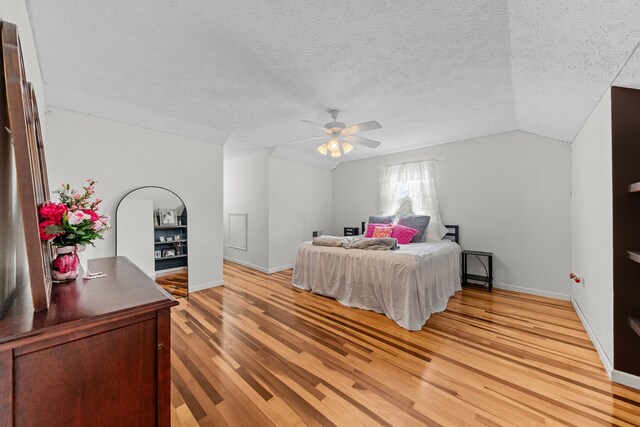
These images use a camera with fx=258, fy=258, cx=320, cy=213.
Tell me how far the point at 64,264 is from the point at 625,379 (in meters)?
3.49

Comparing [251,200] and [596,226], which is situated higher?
[251,200]

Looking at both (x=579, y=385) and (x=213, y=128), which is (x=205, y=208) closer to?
(x=213, y=128)

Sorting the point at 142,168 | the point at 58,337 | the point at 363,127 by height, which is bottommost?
the point at 58,337

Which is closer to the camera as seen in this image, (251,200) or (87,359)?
(87,359)

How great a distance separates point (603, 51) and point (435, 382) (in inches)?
94.8

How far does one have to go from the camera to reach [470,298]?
3510 mm

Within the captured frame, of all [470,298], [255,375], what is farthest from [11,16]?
[470,298]

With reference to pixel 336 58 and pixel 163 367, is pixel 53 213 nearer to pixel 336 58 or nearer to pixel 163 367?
pixel 163 367

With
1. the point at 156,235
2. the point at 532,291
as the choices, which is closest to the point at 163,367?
the point at 156,235

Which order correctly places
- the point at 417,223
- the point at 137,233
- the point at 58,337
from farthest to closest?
the point at 417,223, the point at 137,233, the point at 58,337

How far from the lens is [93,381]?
0.85m

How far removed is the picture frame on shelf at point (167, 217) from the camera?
3533mm

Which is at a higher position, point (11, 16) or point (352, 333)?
point (11, 16)

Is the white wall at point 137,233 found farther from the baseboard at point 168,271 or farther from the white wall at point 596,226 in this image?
the white wall at point 596,226
